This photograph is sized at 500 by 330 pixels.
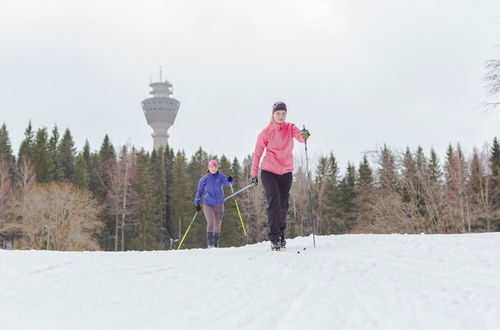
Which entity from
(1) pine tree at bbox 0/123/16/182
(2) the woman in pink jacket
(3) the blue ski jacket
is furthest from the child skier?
(1) pine tree at bbox 0/123/16/182

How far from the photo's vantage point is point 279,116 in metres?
6.69

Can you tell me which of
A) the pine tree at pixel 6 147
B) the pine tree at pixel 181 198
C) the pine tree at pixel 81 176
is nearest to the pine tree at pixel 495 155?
the pine tree at pixel 181 198

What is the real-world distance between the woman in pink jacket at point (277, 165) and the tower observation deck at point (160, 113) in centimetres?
15961

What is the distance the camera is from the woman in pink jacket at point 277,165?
21.7 feet

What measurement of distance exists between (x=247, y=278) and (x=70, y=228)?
34.5 m

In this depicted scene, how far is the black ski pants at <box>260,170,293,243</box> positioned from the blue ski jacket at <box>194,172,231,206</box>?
292 centimetres

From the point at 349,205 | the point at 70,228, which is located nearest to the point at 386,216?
the point at 349,205

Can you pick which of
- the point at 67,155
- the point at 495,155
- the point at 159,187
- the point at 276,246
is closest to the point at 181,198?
the point at 159,187

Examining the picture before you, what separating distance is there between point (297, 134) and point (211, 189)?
326 cm

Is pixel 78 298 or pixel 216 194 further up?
pixel 216 194

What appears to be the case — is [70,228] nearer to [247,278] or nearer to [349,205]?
[349,205]

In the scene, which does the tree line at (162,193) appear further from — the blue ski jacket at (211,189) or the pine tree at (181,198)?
the blue ski jacket at (211,189)

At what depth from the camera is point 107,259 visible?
17.6 ft

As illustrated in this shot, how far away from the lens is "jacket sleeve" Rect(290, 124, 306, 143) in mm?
6676
